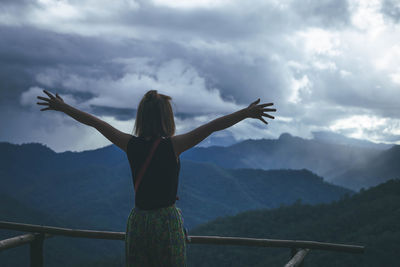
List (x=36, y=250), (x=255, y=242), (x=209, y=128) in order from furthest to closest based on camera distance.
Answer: (x=36, y=250) < (x=255, y=242) < (x=209, y=128)

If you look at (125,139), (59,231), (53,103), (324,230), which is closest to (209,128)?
(125,139)

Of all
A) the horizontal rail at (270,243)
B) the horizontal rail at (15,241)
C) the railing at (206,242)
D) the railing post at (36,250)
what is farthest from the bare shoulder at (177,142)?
the railing post at (36,250)

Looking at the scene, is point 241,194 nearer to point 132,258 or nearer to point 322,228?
point 322,228

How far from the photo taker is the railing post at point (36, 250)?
425cm

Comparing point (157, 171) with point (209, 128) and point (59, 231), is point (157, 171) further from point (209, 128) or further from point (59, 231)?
point (59, 231)

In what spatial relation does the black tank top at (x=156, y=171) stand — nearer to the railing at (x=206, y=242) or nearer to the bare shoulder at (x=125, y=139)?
the bare shoulder at (x=125, y=139)

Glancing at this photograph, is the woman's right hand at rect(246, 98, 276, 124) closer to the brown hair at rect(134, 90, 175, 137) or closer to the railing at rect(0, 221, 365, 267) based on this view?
the brown hair at rect(134, 90, 175, 137)

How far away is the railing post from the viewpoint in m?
4.25

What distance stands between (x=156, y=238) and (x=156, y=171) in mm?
426

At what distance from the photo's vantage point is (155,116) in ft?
7.18

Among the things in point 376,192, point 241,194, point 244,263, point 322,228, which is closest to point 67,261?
point 244,263

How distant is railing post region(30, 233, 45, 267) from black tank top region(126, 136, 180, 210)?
8.57 feet

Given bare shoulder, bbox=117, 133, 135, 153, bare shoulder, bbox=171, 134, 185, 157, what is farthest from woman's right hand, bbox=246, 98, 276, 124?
bare shoulder, bbox=117, 133, 135, 153

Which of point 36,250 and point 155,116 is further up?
point 155,116
